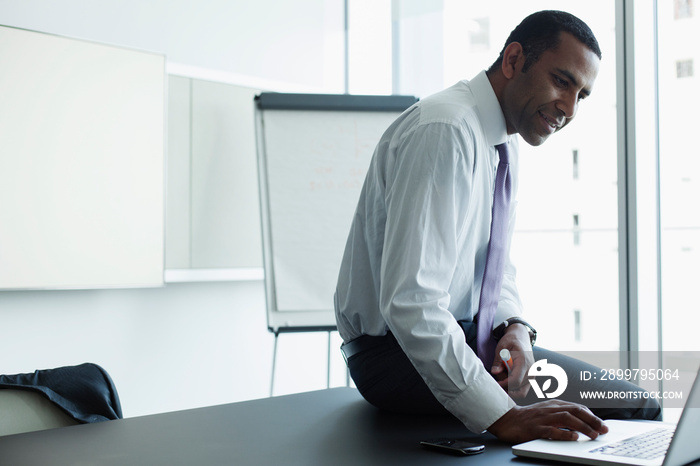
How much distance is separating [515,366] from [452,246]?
295 millimetres

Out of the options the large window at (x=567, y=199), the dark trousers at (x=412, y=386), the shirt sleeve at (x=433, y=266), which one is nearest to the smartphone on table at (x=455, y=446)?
the shirt sleeve at (x=433, y=266)

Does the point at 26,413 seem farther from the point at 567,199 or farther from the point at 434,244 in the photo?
the point at 567,199

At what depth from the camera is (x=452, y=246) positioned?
128 cm

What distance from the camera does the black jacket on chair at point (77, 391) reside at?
1.47 metres

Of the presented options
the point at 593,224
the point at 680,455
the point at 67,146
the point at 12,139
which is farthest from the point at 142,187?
the point at 680,455

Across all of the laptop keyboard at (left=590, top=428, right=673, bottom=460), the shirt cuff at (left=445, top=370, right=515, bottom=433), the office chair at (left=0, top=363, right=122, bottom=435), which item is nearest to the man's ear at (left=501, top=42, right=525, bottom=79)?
the shirt cuff at (left=445, top=370, right=515, bottom=433)

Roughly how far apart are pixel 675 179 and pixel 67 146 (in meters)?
2.21

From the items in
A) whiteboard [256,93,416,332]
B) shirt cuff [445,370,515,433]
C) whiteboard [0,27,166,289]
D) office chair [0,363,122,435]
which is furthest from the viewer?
whiteboard [256,93,416,332]

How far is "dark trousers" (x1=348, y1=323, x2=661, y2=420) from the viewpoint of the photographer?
52.2 inches

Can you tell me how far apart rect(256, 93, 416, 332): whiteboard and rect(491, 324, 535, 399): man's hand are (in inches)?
Result: 57.7

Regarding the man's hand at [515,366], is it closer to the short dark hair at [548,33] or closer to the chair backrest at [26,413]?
the short dark hair at [548,33]

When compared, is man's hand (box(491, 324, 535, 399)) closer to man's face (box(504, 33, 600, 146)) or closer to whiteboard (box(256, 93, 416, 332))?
man's face (box(504, 33, 600, 146))

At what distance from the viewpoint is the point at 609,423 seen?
1.13m

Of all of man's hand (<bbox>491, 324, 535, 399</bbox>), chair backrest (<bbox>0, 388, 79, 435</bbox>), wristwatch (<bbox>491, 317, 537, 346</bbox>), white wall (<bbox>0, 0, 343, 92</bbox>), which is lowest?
chair backrest (<bbox>0, 388, 79, 435</bbox>)
